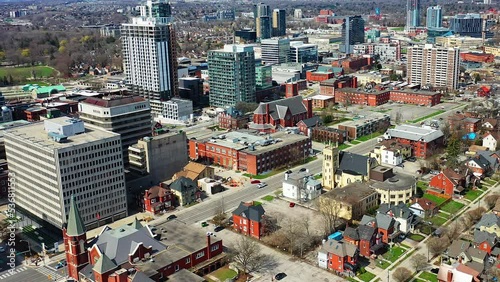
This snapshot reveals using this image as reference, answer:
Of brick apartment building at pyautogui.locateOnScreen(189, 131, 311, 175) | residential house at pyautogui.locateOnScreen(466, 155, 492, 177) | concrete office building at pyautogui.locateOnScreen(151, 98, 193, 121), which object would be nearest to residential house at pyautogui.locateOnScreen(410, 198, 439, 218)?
residential house at pyautogui.locateOnScreen(466, 155, 492, 177)

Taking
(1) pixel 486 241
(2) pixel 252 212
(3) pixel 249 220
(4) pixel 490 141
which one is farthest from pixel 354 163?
(4) pixel 490 141

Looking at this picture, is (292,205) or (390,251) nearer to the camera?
(390,251)

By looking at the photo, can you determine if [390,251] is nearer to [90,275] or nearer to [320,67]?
[90,275]

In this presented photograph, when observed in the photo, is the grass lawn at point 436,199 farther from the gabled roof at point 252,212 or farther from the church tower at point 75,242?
the church tower at point 75,242

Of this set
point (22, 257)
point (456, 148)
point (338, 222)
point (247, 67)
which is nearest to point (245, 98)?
point (247, 67)

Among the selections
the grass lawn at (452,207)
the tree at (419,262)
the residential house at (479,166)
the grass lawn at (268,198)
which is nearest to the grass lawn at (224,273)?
the tree at (419,262)

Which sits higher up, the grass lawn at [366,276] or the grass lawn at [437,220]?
the grass lawn at [437,220]
